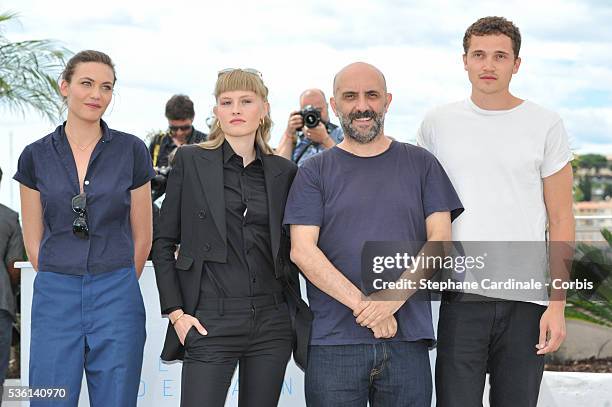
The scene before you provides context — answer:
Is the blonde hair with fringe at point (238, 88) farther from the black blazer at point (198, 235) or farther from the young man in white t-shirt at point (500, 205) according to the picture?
the young man in white t-shirt at point (500, 205)

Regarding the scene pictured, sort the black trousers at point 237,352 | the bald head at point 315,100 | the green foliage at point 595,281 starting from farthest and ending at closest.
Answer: the green foliage at point 595,281 → the bald head at point 315,100 → the black trousers at point 237,352

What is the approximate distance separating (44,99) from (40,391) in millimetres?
7489

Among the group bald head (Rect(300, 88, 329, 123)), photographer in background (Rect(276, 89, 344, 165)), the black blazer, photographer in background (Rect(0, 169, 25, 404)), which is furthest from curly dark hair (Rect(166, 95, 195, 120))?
the black blazer

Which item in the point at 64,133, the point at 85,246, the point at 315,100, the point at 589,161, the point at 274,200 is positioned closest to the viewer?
the point at 274,200

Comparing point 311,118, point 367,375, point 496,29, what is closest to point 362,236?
point 367,375

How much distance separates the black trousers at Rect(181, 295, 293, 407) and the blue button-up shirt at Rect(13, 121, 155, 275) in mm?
575

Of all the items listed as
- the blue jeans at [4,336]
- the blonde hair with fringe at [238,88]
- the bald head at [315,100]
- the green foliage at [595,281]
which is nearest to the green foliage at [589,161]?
the green foliage at [595,281]

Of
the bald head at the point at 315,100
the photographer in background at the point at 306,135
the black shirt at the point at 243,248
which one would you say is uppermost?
the bald head at the point at 315,100

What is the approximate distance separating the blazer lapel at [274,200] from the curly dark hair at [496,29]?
1.07 m

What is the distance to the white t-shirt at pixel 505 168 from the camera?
3572mm

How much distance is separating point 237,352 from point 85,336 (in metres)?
0.73

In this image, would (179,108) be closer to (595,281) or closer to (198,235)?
(198,235)

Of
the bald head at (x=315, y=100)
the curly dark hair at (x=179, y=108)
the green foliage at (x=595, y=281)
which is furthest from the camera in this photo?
the green foliage at (x=595, y=281)

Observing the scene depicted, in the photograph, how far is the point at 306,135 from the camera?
591cm
